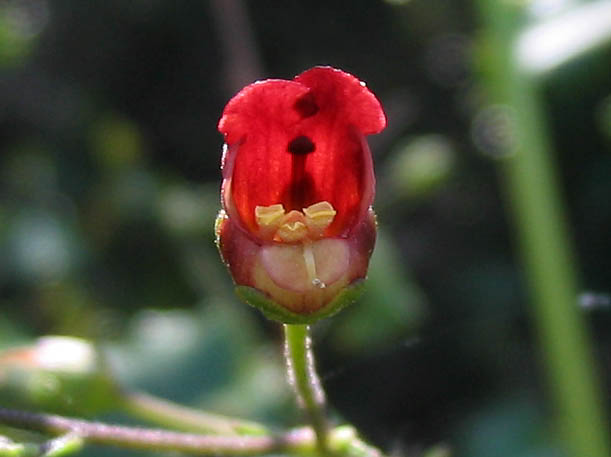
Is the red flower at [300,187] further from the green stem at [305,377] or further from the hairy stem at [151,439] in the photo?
the hairy stem at [151,439]

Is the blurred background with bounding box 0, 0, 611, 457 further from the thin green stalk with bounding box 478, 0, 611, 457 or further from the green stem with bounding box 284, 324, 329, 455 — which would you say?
the green stem with bounding box 284, 324, 329, 455

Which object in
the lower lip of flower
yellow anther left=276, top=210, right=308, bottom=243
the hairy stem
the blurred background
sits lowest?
the hairy stem

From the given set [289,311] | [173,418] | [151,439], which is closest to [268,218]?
[289,311]

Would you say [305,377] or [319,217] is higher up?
[319,217]

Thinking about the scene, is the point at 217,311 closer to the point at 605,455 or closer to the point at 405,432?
the point at 405,432

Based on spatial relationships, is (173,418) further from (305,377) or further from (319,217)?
(319,217)

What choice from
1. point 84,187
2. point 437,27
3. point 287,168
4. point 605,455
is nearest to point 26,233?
point 84,187

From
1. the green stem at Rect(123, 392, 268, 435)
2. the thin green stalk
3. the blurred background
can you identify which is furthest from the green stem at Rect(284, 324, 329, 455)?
the blurred background

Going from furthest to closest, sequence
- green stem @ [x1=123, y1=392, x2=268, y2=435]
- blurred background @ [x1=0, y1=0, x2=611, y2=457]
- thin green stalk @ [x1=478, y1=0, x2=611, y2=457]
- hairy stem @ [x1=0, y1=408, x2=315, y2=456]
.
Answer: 1. blurred background @ [x1=0, y1=0, x2=611, y2=457]
2. thin green stalk @ [x1=478, y1=0, x2=611, y2=457]
3. green stem @ [x1=123, y1=392, x2=268, y2=435]
4. hairy stem @ [x1=0, y1=408, x2=315, y2=456]

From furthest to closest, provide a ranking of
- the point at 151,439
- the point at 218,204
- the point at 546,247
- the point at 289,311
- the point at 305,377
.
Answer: the point at 218,204 → the point at 546,247 → the point at 151,439 → the point at 305,377 → the point at 289,311
